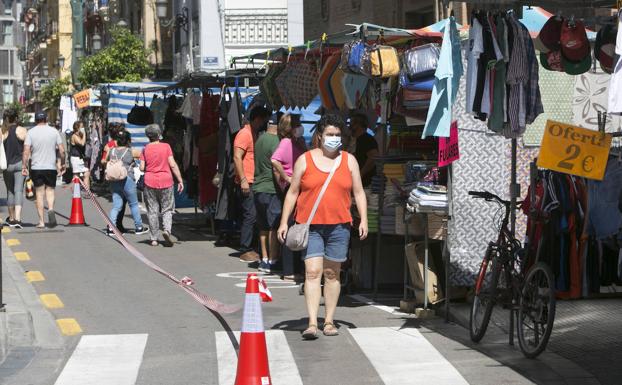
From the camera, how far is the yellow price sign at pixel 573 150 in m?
10.4

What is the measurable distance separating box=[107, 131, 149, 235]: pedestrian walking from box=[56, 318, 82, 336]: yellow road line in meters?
8.44

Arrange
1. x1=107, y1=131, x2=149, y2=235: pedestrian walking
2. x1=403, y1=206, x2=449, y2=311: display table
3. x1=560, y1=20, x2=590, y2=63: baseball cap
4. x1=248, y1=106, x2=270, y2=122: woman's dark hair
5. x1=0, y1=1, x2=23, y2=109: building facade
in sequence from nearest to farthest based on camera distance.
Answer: x1=560, y1=20, x2=590, y2=63: baseball cap, x1=403, y1=206, x2=449, y2=311: display table, x1=248, y1=106, x2=270, y2=122: woman's dark hair, x1=107, y1=131, x2=149, y2=235: pedestrian walking, x1=0, y1=1, x2=23, y2=109: building facade

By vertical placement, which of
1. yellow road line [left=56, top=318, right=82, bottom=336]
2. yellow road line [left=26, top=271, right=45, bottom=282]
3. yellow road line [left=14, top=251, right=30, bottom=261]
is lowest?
yellow road line [left=14, top=251, right=30, bottom=261]

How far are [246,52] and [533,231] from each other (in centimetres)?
3346

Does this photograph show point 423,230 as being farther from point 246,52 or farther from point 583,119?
point 246,52

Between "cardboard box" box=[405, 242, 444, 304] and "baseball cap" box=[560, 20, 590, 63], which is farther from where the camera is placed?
"cardboard box" box=[405, 242, 444, 304]

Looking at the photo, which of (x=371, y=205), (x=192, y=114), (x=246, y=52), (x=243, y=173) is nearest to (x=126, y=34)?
(x=246, y=52)

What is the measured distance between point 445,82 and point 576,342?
2398 mm

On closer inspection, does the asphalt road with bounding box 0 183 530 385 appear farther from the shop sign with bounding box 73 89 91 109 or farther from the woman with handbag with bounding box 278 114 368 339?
the shop sign with bounding box 73 89 91 109

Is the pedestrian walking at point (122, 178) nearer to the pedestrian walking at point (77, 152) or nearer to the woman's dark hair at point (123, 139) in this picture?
the woman's dark hair at point (123, 139)

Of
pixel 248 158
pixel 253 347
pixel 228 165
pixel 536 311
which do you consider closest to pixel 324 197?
pixel 536 311

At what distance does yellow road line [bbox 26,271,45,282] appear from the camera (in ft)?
50.3

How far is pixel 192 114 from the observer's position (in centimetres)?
2177

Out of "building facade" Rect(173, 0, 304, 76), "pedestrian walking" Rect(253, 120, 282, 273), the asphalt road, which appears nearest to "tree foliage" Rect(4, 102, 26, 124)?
the asphalt road
